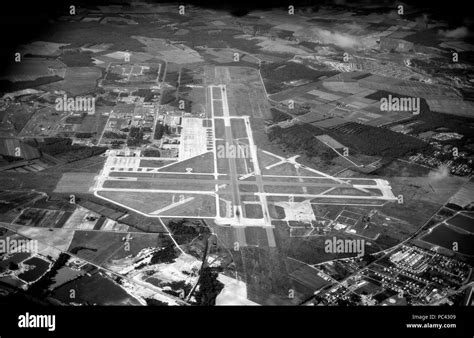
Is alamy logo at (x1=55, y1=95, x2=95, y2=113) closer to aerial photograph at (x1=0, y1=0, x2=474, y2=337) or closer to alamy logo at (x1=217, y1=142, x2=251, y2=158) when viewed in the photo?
aerial photograph at (x1=0, y1=0, x2=474, y2=337)

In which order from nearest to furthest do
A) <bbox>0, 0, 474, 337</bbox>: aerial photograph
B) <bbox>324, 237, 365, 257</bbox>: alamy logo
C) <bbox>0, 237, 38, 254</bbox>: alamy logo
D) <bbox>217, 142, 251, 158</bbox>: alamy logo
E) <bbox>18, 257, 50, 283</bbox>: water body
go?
<bbox>18, 257, 50, 283</bbox>: water body < <bbox>0, 0, 474, 337</bbox>: aerial photograph < <bbox>0, 237, 38, 254</bbox>: alamy logo < <bbox>324, 237, 365, 257</bbox>: alamy logo < <bbox>217, 142, 251, 158</bbox>: alamy logo

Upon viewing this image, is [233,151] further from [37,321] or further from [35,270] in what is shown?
[37,321]

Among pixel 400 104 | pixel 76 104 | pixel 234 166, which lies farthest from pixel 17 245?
pixel 400 104

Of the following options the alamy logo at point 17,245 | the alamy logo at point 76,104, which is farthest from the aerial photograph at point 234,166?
the alamy logo at point 76,104

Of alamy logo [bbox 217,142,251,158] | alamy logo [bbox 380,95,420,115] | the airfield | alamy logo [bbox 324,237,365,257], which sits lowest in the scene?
alamy logo [bbox 324,237,365,257]

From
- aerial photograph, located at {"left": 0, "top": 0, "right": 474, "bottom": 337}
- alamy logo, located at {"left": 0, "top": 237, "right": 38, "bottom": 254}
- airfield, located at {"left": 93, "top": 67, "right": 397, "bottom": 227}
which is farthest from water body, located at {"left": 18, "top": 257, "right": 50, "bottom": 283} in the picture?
airfield, located at {"left": 93, "top": 67, "right": 397, "bottom": 227}

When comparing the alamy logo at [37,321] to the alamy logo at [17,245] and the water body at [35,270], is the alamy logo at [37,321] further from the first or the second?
the alamy logo at [17,245]
